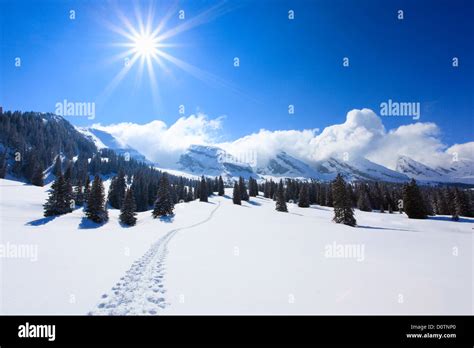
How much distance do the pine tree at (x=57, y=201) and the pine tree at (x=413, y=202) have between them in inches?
2658

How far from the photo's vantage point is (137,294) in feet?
25.9

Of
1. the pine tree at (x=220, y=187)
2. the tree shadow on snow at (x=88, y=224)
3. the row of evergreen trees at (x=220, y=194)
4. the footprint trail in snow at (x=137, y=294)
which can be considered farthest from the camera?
the pine tree at (x=220, y=187)

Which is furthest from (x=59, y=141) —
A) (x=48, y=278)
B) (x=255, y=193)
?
(x=48, y=278)

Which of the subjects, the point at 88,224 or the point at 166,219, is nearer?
the point at 88,224

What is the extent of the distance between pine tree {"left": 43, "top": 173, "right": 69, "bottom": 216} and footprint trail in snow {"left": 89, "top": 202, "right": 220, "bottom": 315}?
3995 cm

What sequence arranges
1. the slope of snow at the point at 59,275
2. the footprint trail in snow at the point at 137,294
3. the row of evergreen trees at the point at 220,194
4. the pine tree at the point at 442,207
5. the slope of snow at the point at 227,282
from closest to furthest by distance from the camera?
the footprint trail in snow at the point at 137,294
the slope of snow at the point at 59,275
the slope of snow at the point at 227,282
the row of evergreen trees at the point at 220,194
the pine tree at the point at 442,207

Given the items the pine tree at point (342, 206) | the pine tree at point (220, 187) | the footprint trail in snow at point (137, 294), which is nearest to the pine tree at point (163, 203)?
the pine tree at point (342, 206)

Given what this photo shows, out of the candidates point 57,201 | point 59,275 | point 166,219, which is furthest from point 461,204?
point 57,201

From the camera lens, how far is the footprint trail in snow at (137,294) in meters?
6.86

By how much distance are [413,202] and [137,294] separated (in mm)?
56952

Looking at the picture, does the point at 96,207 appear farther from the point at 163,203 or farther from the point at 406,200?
the point at 406,200

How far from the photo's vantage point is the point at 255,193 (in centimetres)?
11162

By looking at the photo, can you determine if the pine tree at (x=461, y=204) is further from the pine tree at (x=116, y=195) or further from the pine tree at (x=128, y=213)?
the pine tree at (x=116, y=195)
